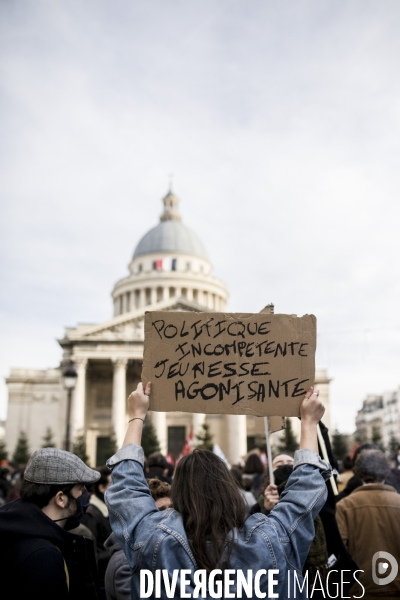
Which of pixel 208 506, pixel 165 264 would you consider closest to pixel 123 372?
pixel 165 264

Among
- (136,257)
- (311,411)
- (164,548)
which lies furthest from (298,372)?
(136,257)

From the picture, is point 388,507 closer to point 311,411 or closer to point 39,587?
point 311,411

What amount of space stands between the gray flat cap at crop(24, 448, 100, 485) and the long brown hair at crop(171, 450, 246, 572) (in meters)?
0.95

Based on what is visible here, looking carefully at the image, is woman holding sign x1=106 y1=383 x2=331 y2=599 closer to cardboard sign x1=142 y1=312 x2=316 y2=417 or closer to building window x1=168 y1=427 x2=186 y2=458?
cardboard sign x1=142 y1=312 x2=316 y2=417

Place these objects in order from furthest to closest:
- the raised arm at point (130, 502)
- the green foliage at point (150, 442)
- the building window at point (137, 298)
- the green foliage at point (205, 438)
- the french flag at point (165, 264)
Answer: the french flag at point (165, 264), the building window at point (137, 298), the green foliage at point (205, 438), the green foliage at point (150, 442), the raised arm at point (130, 502)

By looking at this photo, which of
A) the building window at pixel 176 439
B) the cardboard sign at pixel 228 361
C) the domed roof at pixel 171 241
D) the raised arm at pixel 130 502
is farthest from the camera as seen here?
the domed roof at pixel 171 241

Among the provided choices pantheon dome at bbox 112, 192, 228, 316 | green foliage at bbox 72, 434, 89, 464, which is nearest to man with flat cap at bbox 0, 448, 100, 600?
green foliage at bbox 72, 434, 89, 464

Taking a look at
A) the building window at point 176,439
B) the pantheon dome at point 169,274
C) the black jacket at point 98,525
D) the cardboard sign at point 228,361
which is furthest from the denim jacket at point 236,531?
the pantheon dome at point 169,274

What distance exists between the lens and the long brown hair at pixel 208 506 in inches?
93.6

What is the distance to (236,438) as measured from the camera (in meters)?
48.7

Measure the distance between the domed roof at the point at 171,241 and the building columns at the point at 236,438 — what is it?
113 ft

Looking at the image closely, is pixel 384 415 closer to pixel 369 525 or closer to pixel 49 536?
pixel 369 525

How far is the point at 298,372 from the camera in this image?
3.11 m

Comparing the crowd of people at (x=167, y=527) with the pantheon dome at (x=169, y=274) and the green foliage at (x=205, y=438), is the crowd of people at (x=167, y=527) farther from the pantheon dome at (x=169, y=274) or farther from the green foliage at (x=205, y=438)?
the pantheon dome at (x=169, y=274)
